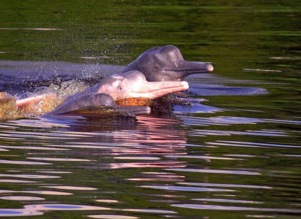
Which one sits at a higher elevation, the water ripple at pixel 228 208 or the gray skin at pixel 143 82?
the gray skin at pixel 143 82

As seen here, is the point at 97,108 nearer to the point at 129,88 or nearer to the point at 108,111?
the point at 108,111

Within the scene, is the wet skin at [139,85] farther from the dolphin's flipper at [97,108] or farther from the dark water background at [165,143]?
the dark water background at [165,143]

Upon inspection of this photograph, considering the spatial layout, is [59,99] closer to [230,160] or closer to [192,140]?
[192,140]

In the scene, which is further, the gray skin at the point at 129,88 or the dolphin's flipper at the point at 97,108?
the gray skin at the point at 129,88

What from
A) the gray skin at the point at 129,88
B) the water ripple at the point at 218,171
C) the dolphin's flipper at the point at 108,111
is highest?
the gray skin at the point at 129,88

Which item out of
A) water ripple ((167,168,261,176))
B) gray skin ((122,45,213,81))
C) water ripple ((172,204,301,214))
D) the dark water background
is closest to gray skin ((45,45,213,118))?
gray skin ((122,45,213,81))

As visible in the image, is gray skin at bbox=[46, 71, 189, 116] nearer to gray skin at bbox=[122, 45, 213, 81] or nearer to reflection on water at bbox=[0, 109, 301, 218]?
gray skin at bbox=[122, 45, 213, 81]

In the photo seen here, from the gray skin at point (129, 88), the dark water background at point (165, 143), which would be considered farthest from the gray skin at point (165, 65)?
the dark water background at point (165, 143)

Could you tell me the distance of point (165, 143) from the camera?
29.9 feet

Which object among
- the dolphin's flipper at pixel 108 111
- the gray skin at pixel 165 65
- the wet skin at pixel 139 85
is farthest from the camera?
the gray skin at pixel 165 65

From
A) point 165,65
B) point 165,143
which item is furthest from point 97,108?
point 165,143

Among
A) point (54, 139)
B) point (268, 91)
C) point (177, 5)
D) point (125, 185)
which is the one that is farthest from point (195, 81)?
point (177, 5)

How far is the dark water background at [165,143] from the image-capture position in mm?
6926

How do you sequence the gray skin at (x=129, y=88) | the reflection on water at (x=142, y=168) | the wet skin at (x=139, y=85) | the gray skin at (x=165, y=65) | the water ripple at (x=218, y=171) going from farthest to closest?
the gray skin at (x=165, y=65), the gray skin at (x=129, y=88), the wet skin at (x=139, y=85), the water ripple at (x=218, y=171), the reflection on water at (x=142, y=168)
